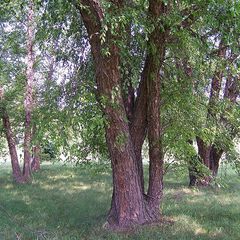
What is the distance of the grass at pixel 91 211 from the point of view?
301 inches

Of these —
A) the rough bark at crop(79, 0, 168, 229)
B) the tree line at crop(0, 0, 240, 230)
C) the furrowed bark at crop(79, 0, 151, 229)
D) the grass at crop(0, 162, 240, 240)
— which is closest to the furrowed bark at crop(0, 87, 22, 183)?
the grass at crop(0, 162, 240, 240)

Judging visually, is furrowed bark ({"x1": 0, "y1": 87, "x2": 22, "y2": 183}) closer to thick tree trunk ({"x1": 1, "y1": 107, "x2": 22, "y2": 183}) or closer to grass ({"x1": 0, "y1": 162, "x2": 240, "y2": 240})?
thick tree trunk ({"x1": 1, "y1": 107, "x2": 22, "y2": 183})

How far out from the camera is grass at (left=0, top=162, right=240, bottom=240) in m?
7.64

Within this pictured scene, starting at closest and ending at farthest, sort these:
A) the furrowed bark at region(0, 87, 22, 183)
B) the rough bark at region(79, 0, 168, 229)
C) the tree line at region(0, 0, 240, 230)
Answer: the tree line at region(0, 0, 240, 230)
the rough bark at region(79, 0, 168, 229)
the furrowed bark at region(0, 87, 22, 183)

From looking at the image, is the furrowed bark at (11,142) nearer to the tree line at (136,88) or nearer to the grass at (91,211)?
the grass at (91,211)

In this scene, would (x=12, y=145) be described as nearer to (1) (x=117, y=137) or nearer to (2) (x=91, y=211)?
(2) (x=91, y=211)

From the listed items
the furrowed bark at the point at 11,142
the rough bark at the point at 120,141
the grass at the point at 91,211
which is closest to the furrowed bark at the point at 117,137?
the rough bark at the point at 120,141

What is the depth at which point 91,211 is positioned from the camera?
397 inches

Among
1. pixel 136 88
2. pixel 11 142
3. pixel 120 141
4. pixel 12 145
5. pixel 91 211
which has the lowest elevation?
pixel 91 211

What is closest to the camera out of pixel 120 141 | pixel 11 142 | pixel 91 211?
pixel 120 141

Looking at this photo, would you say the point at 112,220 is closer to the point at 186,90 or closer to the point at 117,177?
the point at 117,177

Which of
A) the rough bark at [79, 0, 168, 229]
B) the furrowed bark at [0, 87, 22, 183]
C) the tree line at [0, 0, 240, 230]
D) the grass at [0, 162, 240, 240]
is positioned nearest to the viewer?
the tree line at [0, 0, 240, 230]

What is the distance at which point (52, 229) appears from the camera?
8.18 meters

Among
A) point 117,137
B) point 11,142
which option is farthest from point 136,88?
point 11,142
